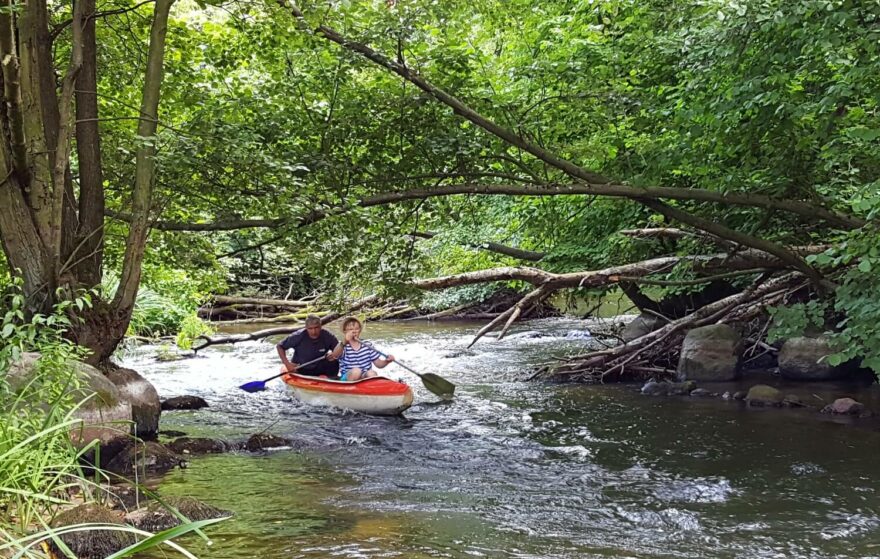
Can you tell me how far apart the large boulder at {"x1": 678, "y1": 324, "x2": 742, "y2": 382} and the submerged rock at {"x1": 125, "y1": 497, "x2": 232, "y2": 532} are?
26.6ft

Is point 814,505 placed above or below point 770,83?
below

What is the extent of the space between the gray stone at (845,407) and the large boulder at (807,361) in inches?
60.2

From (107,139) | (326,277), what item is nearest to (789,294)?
(326,277)

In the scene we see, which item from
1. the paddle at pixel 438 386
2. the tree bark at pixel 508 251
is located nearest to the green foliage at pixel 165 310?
the tree bark at pixel 508 251

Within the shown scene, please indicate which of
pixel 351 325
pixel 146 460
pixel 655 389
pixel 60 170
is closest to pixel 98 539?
pixel 146 460

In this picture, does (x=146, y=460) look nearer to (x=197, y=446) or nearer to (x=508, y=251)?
(x=197, y=446)

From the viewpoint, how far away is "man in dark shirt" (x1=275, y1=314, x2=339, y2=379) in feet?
36.5

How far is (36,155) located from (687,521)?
5610 mm

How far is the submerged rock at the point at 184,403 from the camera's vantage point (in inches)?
401

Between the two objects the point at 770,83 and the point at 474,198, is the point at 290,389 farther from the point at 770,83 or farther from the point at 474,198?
the point at 770,83

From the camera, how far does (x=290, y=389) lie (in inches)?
434

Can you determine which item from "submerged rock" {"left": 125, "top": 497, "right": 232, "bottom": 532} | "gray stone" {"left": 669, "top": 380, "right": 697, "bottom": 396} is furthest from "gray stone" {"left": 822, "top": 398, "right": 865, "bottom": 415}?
"submerged rock" {"left": 125, "top": 497, "right": 232, "bottom": 532}

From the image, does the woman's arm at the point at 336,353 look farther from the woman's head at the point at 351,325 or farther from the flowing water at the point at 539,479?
the flowing water at the point at 539,479

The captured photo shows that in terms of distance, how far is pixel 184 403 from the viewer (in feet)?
33.7
